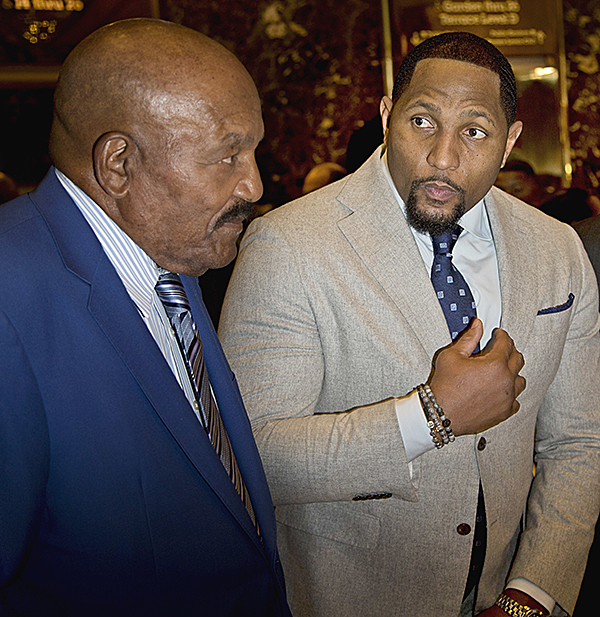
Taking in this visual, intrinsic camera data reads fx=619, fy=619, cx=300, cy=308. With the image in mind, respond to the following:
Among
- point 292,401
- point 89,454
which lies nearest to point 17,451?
point 89,454

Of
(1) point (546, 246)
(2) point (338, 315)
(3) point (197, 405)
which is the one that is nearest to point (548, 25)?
(1) point (546, 246)

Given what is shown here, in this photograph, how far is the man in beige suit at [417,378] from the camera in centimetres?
130

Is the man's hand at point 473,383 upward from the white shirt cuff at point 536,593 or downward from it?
upward

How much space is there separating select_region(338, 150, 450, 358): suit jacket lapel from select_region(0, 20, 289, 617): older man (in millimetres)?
400

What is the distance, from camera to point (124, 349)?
930mm

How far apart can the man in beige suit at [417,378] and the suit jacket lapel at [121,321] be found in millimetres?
362

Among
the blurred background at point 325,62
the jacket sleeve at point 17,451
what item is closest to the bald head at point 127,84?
the jacket sleeve at point 17,451

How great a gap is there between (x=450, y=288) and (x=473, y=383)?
28 cm

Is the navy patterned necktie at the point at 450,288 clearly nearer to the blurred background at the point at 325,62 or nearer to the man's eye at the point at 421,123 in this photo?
the man's eye at the point at 421,123

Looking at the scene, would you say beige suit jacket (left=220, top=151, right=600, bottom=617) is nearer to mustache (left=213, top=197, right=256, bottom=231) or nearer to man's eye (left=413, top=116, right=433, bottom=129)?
man's eye (left=413, top=116, right=433, bottom=129)

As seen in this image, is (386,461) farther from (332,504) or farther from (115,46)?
(115,46)

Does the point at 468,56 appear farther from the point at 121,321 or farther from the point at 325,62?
the point at 325,62

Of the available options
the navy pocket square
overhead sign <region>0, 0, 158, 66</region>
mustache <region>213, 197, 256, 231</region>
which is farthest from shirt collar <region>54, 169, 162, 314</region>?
overhead sign <region>0, 0, 158, 66</region>

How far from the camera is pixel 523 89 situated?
5125 millimetres
